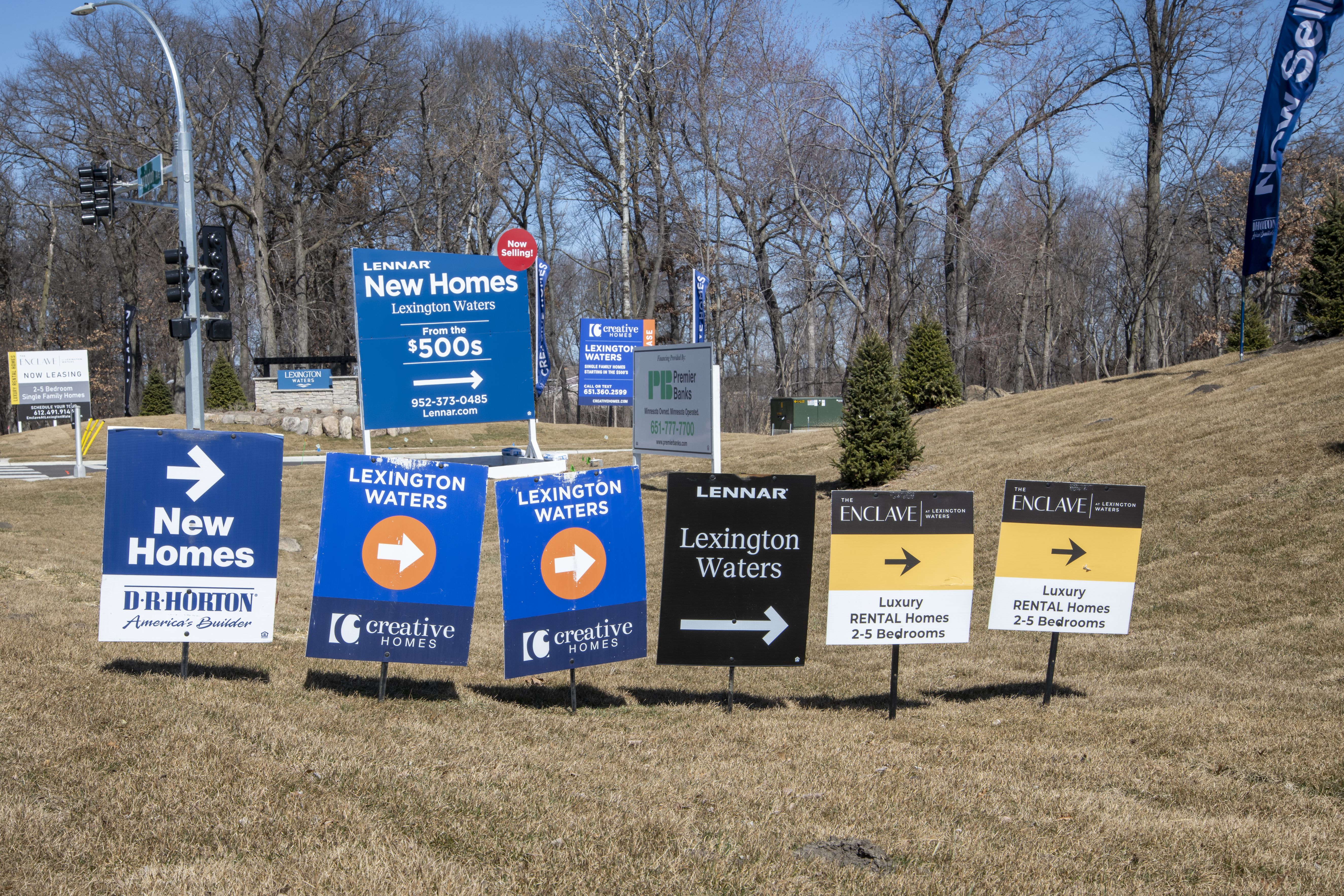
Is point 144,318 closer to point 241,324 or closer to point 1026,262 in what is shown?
point 241,324

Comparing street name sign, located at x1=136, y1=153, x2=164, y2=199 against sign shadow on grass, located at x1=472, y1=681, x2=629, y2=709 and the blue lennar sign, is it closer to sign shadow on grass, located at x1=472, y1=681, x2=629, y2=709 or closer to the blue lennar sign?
sign shadow on grass, located at x1=472, y1=681, x2=629, y2=709

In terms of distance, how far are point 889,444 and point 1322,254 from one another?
1037 cm

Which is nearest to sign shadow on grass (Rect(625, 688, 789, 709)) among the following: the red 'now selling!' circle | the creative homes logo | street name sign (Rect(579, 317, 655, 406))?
the red 'now selling!' circle

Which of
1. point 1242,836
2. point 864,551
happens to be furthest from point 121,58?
point 1242,836

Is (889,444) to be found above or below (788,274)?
below

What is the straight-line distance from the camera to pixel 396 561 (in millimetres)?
6500

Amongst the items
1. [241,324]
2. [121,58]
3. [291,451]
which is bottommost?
[291,451]

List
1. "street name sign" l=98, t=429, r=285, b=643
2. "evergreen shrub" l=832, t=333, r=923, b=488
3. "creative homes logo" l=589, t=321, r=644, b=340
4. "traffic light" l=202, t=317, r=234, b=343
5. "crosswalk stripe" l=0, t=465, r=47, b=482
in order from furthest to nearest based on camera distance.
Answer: "creative homes logo" l=589, t=321, r=644, b=340 → "crosswalk stripe" l=0, t=465, r=47, b=482 → "evergreen shrub" l=832, t=333, r=923, b=488 → "traffic light" l=202, t=317, r=234, b=343 → "street name sign" l=98, t=429, r=285, b=643

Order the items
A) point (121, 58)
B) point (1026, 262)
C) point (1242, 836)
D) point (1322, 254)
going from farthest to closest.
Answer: point (121, 58) < point (1026, 262) < point (1322, 254) < point (1242, 836)

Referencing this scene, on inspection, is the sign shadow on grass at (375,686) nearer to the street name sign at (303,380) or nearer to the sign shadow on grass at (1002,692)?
the sign shadow on grass at (1002,692)

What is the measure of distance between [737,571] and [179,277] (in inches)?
537

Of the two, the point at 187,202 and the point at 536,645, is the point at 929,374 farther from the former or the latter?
the point at 536,645

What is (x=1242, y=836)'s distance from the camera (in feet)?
14.4

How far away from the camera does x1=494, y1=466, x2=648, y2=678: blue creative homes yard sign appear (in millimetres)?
6543
